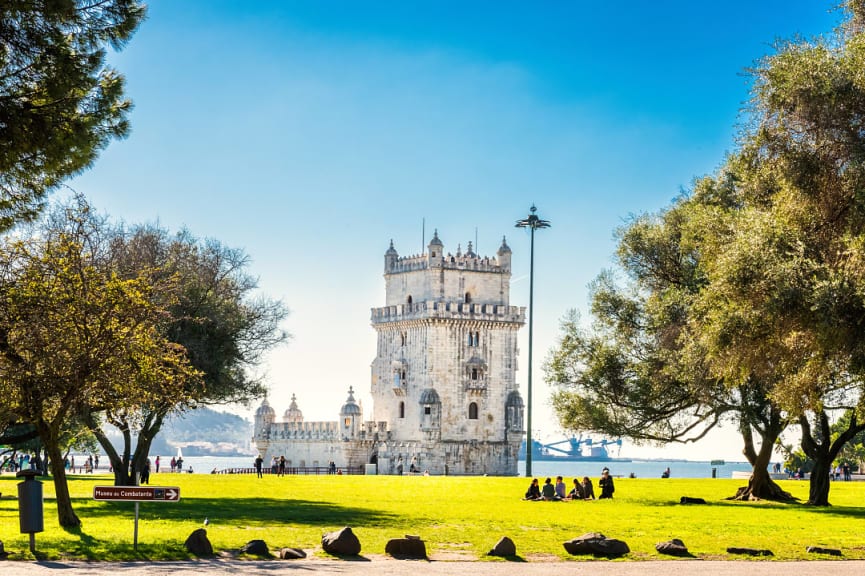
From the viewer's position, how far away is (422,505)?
3706cm

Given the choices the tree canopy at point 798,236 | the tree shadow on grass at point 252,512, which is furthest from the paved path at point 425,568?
the tree shadow on grass at point 252,512

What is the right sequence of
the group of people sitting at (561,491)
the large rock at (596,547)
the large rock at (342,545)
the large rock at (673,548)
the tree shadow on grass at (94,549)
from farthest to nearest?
the group of people sitting at (561,491), the large rock at (673,548), the large rock at (596,547), the large rock at (342,545), the tree shadow on grass at (94,549)

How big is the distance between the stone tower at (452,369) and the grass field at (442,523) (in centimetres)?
5206

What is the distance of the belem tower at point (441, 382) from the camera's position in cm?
9812

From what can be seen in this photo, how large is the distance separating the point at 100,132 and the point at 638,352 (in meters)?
30.2

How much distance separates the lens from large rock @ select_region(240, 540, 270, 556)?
71.1 ft

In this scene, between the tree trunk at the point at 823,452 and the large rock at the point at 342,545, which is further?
the tree trunk at the point at 823,452

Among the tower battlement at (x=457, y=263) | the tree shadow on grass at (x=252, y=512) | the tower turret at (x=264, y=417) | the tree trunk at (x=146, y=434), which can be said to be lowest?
the tree shadow on grass at (x=252, y=512)

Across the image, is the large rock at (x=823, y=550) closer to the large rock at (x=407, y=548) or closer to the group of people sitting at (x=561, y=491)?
the large rock at (x=407, y=548)

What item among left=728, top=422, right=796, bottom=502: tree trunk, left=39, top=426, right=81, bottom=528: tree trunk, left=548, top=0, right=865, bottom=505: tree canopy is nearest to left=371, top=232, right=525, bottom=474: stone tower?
left=728, top=422, right=796, bottom=502: tree trunk

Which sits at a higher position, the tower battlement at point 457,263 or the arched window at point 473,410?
the tower battlement at point 457,263

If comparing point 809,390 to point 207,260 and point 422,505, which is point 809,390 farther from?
point 207,260

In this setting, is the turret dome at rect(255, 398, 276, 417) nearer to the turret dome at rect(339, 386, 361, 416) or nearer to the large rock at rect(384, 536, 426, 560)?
the turret dome at rect(339, 386, 361, 416)

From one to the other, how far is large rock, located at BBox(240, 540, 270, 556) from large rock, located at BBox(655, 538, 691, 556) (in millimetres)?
7609
